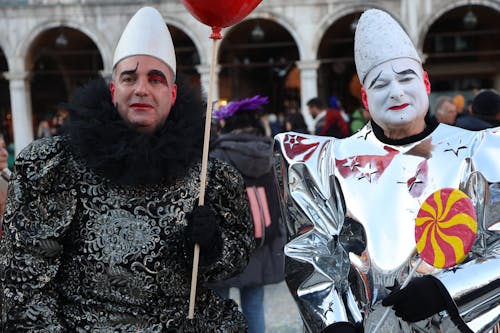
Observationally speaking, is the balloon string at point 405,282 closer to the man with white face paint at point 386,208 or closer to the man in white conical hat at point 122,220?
the man with white face paint at point 386,208

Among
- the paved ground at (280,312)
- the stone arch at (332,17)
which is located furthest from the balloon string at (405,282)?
the stone arch at (332,17)

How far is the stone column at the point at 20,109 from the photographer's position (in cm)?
1773

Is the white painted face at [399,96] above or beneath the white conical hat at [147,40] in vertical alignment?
beneath

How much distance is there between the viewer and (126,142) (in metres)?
2.68

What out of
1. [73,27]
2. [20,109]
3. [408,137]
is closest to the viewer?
[408,137]

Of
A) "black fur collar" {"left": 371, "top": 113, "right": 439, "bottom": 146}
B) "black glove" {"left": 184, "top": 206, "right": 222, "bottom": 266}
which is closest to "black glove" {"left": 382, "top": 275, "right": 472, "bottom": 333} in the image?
"black fur collar" {"left": 371, "top": 113, "right": 439, "bottom": 146}

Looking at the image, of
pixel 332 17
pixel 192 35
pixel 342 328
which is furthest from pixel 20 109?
pixel 342 328

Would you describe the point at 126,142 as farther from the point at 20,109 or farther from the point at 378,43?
the point at 20,109

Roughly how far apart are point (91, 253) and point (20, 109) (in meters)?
16.2

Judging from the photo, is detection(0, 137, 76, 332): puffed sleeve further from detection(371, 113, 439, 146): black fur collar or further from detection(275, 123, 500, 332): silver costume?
detection(371, 113, 439, 146): black fur collar

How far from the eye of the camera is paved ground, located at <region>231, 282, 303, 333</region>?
6.31 metres

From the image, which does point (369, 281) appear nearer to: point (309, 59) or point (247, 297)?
point (247, 297)

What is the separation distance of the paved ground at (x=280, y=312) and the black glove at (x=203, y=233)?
362 centimetres

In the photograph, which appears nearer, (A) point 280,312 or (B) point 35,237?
(B) point 35,237
